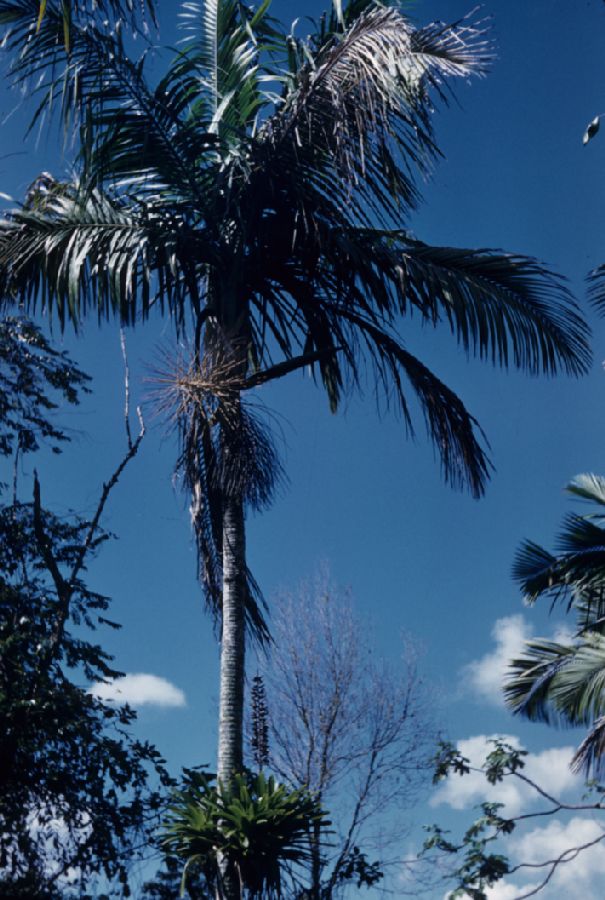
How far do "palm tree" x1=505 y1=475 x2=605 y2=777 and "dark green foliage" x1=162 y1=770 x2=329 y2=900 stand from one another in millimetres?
4550

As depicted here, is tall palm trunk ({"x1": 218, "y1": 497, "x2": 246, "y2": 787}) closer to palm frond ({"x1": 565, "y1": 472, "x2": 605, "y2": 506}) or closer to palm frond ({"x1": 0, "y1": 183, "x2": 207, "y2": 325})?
palm frond ({"x1": 0, "y1": 183, "x2": 207, "y2": 325})

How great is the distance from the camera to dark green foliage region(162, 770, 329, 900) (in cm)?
608

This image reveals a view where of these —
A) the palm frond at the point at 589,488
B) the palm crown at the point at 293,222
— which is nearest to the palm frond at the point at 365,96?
the palm crown at the point at 293,222

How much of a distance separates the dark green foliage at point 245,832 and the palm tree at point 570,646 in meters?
4.55

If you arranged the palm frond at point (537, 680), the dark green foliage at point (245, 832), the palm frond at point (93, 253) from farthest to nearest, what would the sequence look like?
the palm frond at point (537, 680) → the palm frond at point (93, 253) → the dark green foliage at point (245, 832)

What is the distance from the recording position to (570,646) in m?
10.5

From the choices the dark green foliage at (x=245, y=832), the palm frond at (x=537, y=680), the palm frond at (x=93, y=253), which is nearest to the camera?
the dark green foliage at (x=245, y=832)

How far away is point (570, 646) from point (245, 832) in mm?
5537

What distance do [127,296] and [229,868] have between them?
4.24m

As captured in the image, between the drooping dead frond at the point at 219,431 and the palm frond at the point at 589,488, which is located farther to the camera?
the palm frond at the point at 589,488

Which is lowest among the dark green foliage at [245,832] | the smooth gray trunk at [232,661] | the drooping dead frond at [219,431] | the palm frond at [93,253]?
the dark green foliage at [245,832]

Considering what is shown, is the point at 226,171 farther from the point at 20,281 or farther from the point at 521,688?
the point at 521,688

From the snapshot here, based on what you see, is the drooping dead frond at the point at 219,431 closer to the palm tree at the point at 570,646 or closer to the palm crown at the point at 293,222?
the palm crown at the point at 293,222

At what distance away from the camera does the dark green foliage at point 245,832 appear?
6.08 m
